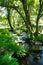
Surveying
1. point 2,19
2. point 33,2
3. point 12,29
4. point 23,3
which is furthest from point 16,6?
point 12,29

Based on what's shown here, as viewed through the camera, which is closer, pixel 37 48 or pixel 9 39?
pixel 9 39

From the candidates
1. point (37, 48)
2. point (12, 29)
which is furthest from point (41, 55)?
point (12, 29)

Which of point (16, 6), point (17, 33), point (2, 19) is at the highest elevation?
point (16, 6)

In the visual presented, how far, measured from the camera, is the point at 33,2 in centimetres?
1862

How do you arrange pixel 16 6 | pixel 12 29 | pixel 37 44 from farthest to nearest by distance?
pixel 12 29 < pixel 37 44 < pixel 16 6

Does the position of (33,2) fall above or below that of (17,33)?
above

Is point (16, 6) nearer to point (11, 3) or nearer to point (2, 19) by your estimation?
point (11, 3)

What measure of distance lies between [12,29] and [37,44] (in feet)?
26.9

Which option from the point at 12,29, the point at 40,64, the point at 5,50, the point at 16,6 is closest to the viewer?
→ the point at 5,50

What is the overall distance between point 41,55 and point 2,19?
10330 millimetres

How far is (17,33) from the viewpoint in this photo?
25.2 meters

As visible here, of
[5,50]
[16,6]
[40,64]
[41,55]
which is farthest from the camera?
[16,6]

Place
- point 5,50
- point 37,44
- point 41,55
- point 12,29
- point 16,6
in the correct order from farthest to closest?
point 12,29 → point 37,44 → point 16,6 → point 41,55 → point 5,50

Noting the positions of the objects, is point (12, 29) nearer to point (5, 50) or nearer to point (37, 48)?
point (37, 48)
